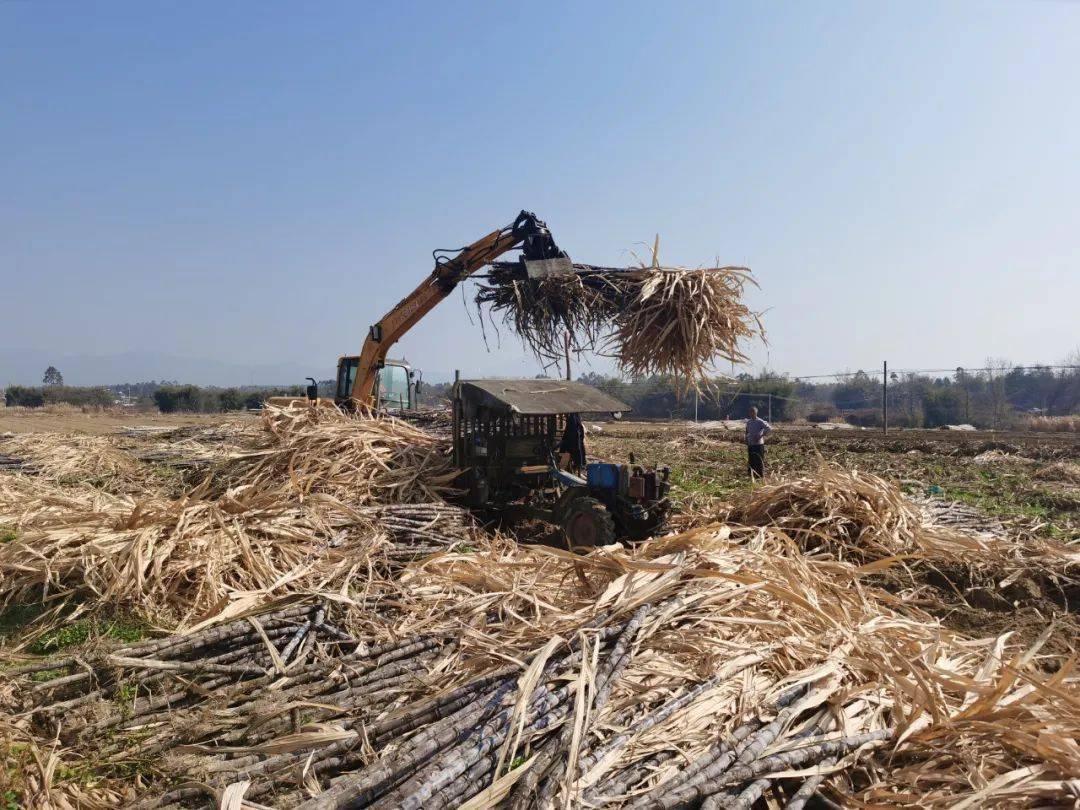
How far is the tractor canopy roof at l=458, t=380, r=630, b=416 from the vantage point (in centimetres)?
774

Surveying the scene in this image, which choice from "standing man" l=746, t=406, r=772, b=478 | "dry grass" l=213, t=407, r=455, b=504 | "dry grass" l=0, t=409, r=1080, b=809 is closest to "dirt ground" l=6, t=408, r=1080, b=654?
"standing man" l=746, t=406, r=772, b=478

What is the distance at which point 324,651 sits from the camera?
4445 mm

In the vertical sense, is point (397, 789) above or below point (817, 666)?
below

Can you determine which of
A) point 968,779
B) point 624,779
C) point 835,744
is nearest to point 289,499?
point 624,779

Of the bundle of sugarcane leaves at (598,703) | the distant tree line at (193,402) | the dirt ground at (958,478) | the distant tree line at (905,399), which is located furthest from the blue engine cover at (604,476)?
the distant tree line at (193,402)

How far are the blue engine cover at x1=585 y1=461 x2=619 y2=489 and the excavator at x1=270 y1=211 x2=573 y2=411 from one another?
2388 millimetres

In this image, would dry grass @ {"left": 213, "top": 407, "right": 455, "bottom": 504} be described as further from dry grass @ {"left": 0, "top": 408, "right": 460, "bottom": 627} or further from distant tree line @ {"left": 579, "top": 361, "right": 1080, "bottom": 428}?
distant tree line @ {"left": 579, "top": 361, "right": 1080, "bottom": 428}

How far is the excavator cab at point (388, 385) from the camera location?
11.7 metres

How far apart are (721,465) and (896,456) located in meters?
4.99

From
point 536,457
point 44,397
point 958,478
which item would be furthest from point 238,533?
point 44,397

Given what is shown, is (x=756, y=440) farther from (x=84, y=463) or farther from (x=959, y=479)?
(x=84, y=463)

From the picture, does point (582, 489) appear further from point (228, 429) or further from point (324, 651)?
point (228, 429)

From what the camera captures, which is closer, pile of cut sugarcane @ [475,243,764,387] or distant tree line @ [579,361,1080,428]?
pile of cut sugarcane @ [475,243,764,387]

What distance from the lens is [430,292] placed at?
9.88 meters
